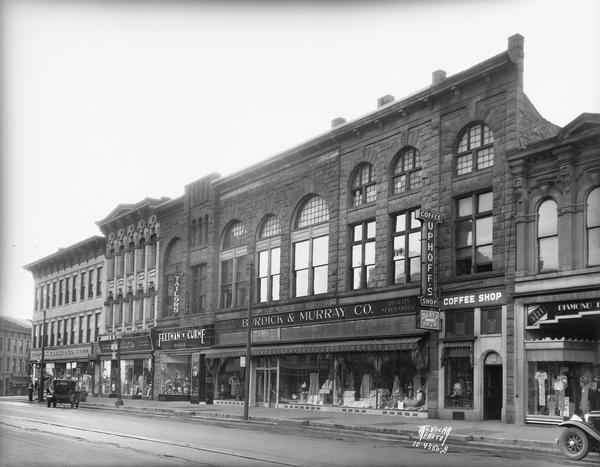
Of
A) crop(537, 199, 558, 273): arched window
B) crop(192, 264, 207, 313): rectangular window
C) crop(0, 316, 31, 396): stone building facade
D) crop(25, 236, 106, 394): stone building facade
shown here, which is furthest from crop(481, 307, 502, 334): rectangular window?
crop(0, 316, 31, 396): stone building facade

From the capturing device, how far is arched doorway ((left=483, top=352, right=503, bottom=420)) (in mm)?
27125

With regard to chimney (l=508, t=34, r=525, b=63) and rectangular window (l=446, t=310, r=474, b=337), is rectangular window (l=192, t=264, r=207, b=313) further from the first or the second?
chimney (l=508, t=34, r=525, b=63)

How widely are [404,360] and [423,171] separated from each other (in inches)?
298

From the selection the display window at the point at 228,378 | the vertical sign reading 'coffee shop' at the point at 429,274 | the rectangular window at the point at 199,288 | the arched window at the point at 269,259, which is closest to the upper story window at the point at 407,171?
the vertical sign reading 'coffee shop' at the point at 429,274

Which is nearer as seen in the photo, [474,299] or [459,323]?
[474,299]

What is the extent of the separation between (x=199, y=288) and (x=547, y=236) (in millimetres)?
25222

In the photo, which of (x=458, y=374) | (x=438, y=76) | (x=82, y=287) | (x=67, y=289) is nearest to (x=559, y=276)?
(x=458, y=374)

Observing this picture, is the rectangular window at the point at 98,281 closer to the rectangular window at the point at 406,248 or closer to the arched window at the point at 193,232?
the arched window at the point at 193,232

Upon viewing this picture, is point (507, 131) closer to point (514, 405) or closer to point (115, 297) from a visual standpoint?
point (514, 405)

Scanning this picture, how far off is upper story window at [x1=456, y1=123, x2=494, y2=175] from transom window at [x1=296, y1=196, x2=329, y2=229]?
8619 millimetres

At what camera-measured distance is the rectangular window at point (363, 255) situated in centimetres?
3338

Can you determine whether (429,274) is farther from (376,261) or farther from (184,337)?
(184,337)

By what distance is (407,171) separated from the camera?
32.1 meters

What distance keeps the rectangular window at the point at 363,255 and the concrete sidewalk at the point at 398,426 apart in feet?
18.6
